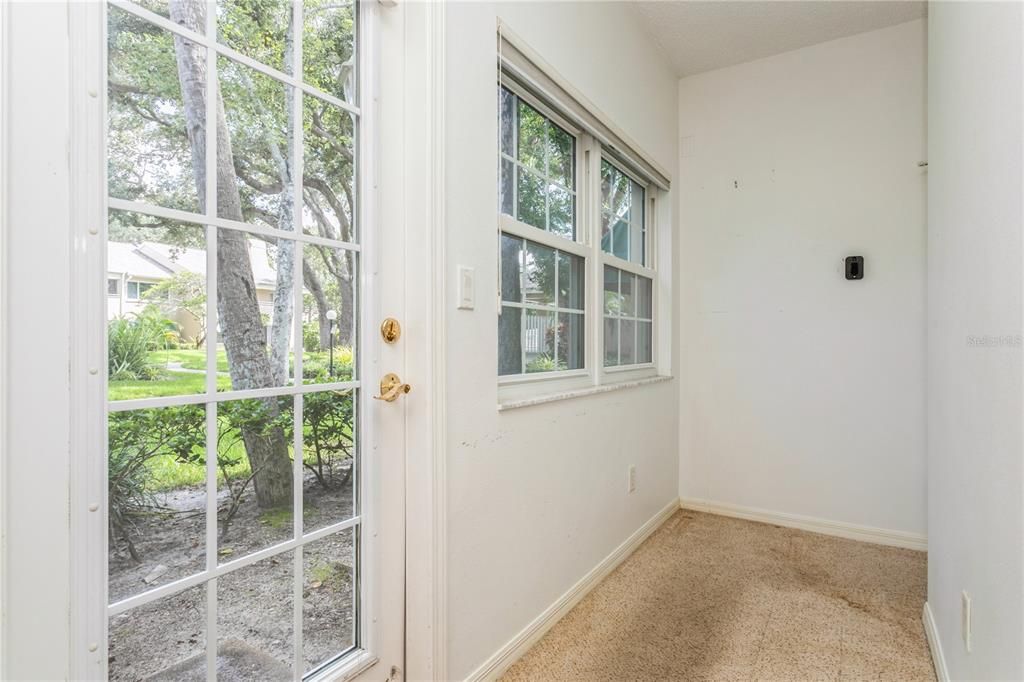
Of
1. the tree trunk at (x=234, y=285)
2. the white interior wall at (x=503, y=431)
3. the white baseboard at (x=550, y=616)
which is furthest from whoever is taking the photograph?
the white baseboard at (x=550, y=616)

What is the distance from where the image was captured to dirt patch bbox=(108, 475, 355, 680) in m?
0.94

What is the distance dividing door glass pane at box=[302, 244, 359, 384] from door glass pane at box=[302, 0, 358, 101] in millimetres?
394

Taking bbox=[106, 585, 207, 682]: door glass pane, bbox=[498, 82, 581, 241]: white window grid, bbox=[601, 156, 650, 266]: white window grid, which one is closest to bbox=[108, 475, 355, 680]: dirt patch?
bbox=[106, 585, 207, 682]: door glass pane

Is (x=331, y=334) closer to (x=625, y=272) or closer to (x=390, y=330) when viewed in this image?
(x=390, y=330)

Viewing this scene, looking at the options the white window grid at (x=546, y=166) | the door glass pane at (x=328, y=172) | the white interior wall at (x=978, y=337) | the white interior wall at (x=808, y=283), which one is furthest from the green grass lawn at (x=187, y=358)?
the white interior wall at (x=808, y=283)

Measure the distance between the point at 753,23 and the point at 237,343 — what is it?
288 cm

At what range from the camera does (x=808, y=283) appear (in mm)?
2916

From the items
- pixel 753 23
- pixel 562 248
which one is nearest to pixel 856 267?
pixel 753 23

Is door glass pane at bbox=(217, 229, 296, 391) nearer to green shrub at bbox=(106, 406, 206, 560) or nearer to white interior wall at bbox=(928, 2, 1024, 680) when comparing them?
green shrub at bbox=(106, 406, 206, 560)

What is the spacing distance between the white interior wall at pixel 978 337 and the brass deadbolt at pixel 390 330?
Result: 127 centimetres

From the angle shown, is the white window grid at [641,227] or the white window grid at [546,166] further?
the white window grid at [641,227]

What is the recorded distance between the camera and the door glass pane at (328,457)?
4.04 ft

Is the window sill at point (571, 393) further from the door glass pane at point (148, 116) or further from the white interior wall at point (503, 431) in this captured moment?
the door glass pane at point (148, 116)

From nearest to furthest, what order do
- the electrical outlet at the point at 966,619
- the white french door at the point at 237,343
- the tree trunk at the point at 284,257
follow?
1. the white french door at the point at 237,343
2. the tree trunk at the point at 284,257
3. the electrical outlet at the point at 966,619
